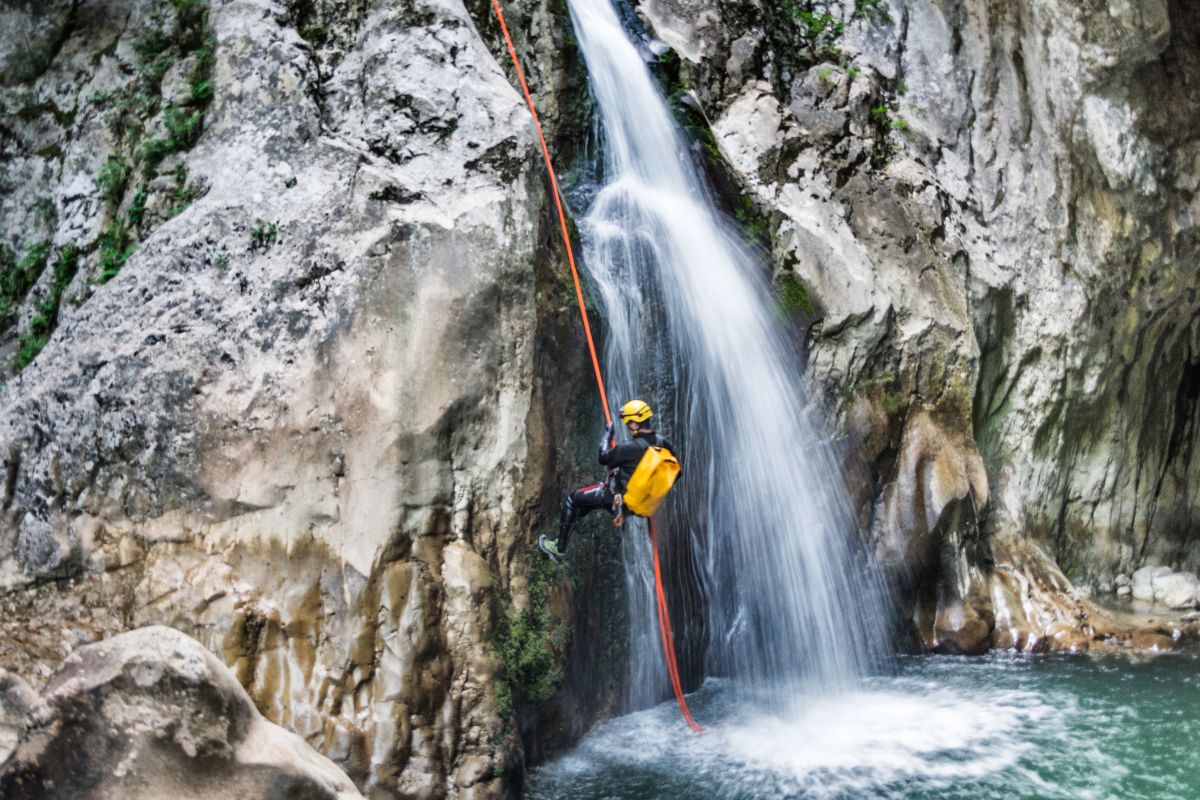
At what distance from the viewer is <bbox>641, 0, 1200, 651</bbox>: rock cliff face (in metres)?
10.2

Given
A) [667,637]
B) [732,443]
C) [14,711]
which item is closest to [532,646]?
[667,637]

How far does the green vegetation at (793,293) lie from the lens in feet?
32.9

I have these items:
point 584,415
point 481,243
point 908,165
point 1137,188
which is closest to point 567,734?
point 584,415

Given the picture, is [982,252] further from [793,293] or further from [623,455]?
[623,455]

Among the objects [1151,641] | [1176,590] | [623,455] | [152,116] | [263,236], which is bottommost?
[1151,641]

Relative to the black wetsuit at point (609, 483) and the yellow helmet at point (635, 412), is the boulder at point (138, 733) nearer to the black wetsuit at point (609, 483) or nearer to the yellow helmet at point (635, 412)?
the black wetsuit at point (609, 483)

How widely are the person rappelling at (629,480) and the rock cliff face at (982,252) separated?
10.5ft

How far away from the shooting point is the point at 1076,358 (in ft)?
38.4

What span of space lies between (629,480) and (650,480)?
0.18m

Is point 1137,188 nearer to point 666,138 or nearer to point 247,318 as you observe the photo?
point 666,138

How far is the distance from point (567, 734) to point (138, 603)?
10.8 ft

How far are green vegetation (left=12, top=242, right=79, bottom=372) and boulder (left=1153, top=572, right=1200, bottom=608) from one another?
12.2 metres

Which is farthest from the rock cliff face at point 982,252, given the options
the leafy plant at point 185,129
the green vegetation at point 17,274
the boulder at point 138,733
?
the boulder at point 138,733

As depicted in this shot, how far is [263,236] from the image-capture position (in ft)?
23.6
